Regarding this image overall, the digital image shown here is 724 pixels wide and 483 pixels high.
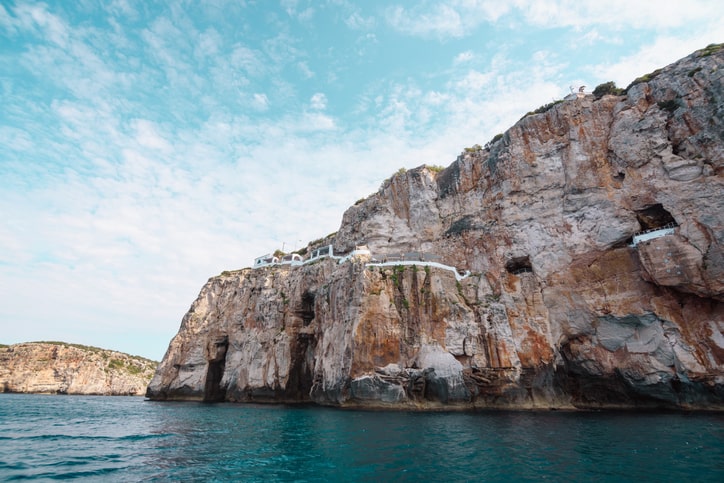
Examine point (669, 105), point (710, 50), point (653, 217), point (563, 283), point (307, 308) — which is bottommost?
point (563, 283)

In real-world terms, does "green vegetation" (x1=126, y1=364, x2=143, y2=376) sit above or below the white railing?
below

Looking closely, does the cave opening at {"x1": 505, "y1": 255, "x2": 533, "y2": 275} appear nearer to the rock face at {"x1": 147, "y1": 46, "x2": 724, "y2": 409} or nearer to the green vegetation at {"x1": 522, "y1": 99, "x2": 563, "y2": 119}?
the rock face at {"x1": 147, "y1": 46, "x2": 724, "y2": 409}

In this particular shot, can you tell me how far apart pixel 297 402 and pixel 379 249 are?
20745 mm

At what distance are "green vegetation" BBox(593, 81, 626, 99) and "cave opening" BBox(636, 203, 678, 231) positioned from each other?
12580 mm

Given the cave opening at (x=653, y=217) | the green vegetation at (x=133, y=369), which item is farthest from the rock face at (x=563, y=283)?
the green vegetation at (x=133, y=369)

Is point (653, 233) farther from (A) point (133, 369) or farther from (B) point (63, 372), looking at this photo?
(A) point (133, 369)

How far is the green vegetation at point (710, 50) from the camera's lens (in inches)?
1265

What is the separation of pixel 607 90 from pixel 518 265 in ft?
64.4

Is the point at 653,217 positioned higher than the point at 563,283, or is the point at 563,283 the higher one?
the point at 653,217

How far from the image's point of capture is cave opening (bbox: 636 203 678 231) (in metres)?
31.9

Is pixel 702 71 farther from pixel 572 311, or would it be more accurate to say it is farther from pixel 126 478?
pixel 126 478

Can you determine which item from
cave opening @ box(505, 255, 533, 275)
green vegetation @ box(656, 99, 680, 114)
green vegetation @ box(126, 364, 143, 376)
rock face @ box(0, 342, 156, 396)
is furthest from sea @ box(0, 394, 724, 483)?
green vegetation @ box(126, 364, 143, 376)

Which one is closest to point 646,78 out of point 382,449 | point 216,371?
point 382,449

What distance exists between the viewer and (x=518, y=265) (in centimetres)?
3884
